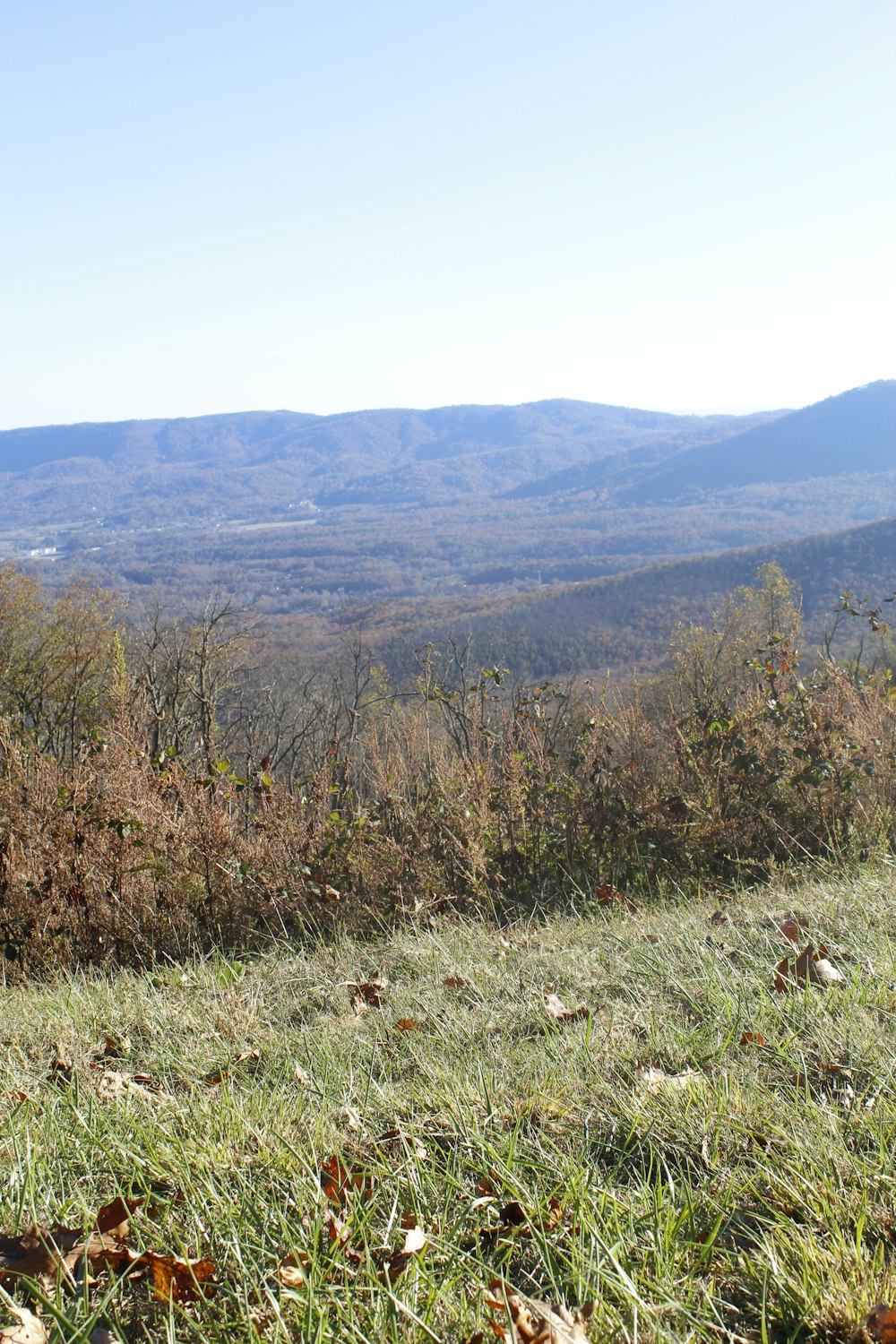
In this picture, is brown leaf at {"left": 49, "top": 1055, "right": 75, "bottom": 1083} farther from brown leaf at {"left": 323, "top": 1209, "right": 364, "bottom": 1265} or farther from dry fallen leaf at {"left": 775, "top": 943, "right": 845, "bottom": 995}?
dry fallen leaf at {"left": 775, "top": 943, "right": 845, "bottom": 995}

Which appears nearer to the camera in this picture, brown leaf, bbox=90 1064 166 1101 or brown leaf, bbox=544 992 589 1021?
brown leaf, bbox=90 1064 166 1101

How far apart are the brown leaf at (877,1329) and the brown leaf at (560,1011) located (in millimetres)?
1281

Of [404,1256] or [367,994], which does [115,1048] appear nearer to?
[367,994]

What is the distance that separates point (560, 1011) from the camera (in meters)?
2.77

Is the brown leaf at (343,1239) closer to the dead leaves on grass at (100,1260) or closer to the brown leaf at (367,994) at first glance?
the dead leaves on grass at (100,1260)

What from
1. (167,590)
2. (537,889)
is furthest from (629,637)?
(537,889)

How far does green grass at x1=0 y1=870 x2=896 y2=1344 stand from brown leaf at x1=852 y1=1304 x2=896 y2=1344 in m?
0.03

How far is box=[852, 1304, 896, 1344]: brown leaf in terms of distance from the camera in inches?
52.4

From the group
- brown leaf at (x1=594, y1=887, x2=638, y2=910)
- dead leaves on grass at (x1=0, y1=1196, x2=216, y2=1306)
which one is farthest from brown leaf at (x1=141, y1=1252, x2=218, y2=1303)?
brown leaf at (x1=594, y1=887, x2=638, y2=910)

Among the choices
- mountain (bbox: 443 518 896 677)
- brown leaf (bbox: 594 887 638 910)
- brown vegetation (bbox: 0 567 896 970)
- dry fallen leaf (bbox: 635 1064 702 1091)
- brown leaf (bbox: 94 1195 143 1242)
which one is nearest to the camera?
brown leaf (bbox: 94 1195 143 1242)

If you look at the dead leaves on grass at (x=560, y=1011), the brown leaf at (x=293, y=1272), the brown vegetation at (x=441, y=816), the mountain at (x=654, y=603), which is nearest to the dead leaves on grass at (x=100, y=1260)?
the brown leaf at (x=293, y=1272)

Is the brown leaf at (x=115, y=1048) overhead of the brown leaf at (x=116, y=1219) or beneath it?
beneath

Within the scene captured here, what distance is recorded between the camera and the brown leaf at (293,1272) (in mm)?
1516

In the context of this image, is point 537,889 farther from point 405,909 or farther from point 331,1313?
point 331,1313
